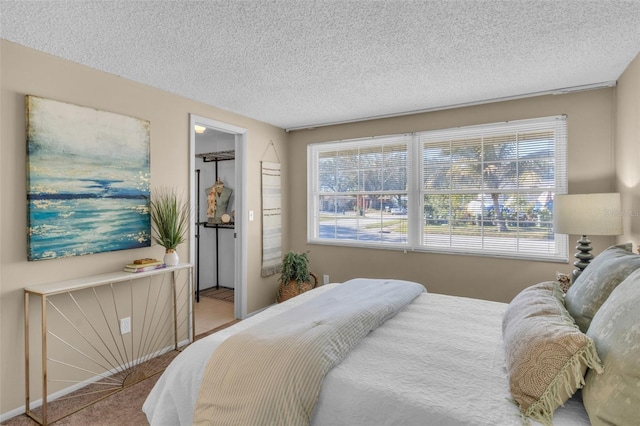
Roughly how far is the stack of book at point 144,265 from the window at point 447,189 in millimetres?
2150

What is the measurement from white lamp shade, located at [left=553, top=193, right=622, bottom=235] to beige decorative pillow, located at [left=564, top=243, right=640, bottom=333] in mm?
938

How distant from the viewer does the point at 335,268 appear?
446cm

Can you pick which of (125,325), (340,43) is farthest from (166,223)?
(340,43)

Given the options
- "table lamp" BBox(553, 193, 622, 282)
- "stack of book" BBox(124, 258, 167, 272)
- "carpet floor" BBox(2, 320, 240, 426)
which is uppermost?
"table lamp" BBox(553, 193, 622, 282)

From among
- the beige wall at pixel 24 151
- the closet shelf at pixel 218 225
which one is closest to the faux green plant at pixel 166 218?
the beige wall at pixel 24 151

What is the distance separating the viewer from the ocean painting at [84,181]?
90.9 inches

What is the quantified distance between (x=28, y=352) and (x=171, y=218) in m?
1.27

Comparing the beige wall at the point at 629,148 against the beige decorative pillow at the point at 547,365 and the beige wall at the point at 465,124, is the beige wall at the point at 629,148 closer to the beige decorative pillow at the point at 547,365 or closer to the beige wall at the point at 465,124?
the beige wall at the point at 465,124

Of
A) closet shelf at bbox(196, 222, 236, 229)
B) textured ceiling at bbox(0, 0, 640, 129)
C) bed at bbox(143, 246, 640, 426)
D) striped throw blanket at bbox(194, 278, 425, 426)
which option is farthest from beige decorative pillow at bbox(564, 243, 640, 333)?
closet shelf at bbox(196, 222, 236, 229)

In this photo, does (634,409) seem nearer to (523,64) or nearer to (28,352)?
(523,64)

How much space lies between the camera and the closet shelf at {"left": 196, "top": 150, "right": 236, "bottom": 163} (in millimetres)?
4992

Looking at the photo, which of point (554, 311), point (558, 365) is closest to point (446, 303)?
point (554, 311)

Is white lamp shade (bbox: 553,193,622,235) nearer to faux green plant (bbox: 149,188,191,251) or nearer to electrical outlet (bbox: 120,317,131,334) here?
faux green plant (bbox: 149,188,191,251)

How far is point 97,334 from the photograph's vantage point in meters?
2.67
